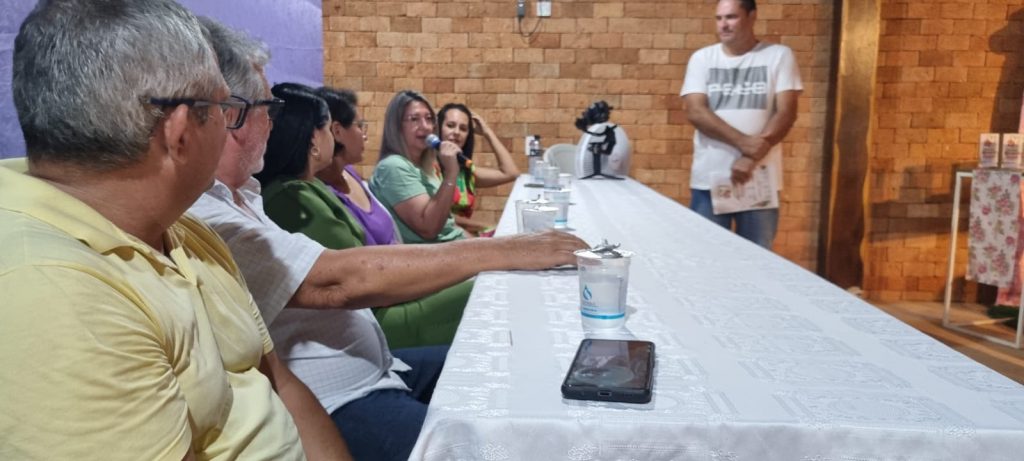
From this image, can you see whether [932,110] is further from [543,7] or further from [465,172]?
[465,172]

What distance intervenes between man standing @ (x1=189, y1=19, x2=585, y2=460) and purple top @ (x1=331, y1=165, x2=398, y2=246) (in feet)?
2.18

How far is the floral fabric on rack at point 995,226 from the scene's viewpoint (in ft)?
12.0

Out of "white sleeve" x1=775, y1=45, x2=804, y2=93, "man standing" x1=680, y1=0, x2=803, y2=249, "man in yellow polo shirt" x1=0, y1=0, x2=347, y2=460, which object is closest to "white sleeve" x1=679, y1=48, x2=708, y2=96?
"man standing" x1=680, y1=0, x2=803, y2=249

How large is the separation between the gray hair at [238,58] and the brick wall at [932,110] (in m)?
4.23

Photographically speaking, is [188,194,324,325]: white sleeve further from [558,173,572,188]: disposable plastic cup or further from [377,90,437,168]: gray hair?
[558,173,572,188]: disposable plastic cup

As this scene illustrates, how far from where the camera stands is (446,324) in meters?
2.04

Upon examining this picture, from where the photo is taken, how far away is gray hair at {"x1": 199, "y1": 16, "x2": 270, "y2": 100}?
49.0 inches

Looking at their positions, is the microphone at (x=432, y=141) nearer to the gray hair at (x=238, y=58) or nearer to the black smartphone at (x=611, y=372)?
the gray hair at (x=238, y=58)

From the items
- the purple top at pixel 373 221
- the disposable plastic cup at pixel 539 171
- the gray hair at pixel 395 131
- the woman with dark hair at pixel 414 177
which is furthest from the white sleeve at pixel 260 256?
the disposable plastic cup at pixel 539 171

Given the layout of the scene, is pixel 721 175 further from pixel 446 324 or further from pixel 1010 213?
pixel 446 324

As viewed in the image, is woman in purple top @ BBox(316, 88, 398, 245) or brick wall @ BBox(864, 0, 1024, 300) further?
brick wall @ BBox(864, 0, 1024, 300)

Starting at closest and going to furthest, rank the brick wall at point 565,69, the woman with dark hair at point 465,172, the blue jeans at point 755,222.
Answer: the blue jeans at point 755,222 → the woman with dark hair at point 465,172 → the brick wall at point 565,69

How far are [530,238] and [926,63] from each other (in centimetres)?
401

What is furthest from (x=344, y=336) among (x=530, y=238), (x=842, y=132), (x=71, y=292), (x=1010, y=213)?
(x=842, y=132)
